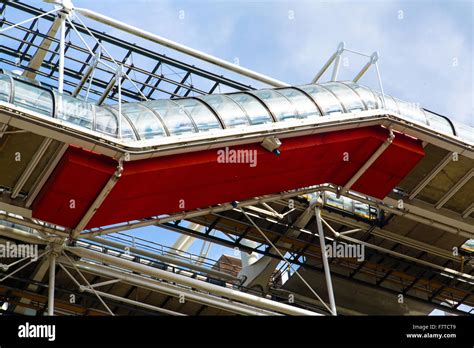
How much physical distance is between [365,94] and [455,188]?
163 inches

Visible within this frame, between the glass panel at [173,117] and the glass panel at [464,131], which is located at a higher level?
the glass panel at [464,131]

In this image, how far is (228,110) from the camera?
26.9m

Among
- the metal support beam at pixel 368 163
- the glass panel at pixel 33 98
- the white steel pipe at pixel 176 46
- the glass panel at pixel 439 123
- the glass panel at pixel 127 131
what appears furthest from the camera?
the white steel pipe at pixel 176 46

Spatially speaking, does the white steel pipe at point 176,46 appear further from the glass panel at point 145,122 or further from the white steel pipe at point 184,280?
the white steel pipe at point 184,280

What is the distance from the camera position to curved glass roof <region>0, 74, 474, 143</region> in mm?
24016

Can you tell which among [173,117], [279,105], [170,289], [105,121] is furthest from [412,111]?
[105,121]

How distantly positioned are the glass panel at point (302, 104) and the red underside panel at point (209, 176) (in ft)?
2.26

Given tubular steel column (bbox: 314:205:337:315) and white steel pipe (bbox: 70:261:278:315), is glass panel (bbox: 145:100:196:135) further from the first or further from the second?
tubular steel column (bbox: 314:205:337:315)

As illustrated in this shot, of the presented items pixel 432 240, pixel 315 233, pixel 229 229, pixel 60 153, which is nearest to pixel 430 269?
pixel 432 240

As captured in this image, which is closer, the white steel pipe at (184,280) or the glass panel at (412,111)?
the white steel pipe at (184,280)

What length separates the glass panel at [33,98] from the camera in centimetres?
2345

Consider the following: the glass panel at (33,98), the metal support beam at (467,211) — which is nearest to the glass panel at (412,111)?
the metal support beam at (467,211)

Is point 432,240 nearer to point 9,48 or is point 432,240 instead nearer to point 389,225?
point 389,225

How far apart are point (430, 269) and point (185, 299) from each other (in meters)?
9.93
